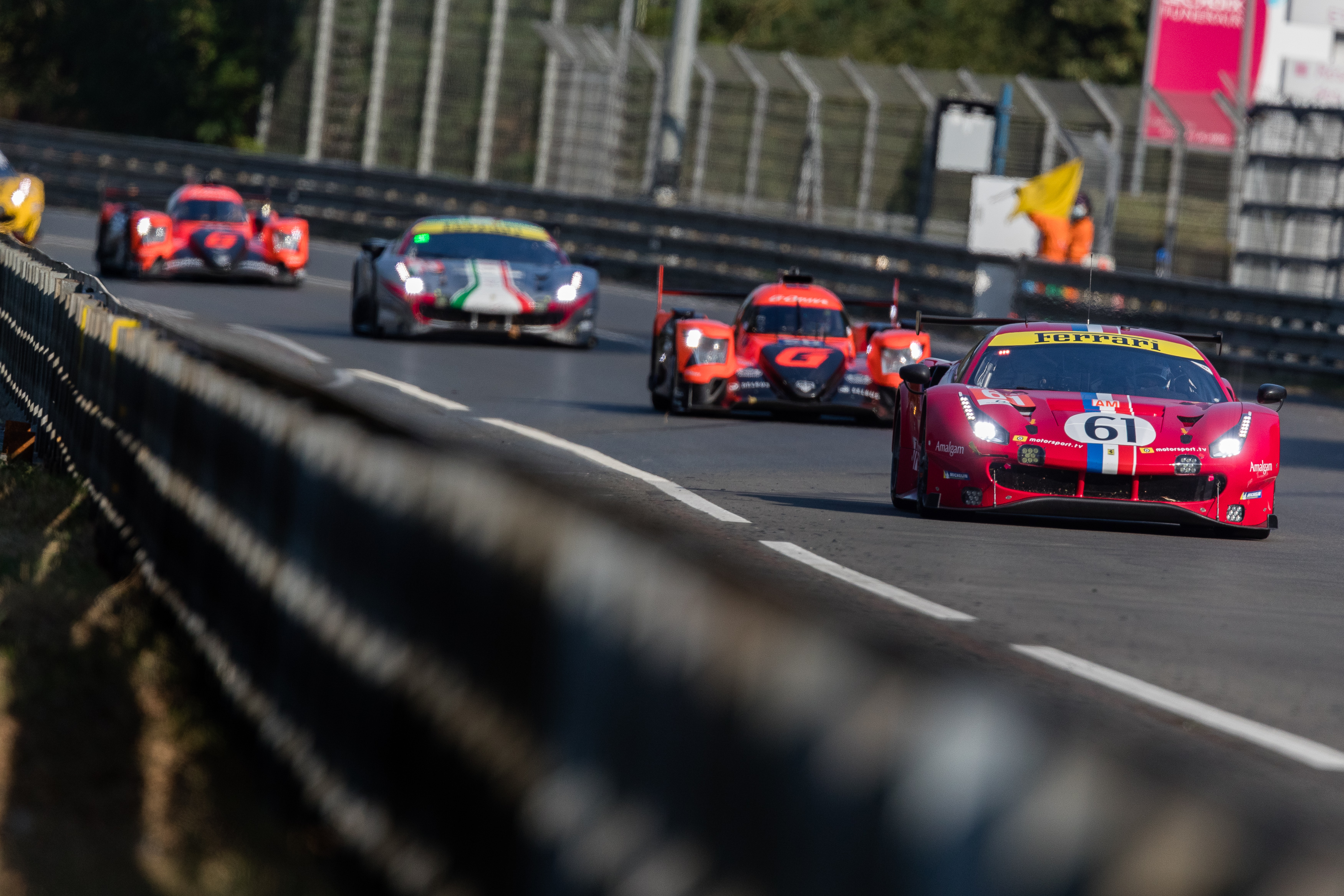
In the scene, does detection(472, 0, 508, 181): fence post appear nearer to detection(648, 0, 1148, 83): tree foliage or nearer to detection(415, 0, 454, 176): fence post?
detection(415, 0, 454, 176): fence post

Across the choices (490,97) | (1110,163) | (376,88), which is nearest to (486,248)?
(1110,163)

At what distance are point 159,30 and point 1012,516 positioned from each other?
151 feet

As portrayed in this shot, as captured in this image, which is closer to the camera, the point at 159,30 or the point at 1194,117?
the point at 1194,117

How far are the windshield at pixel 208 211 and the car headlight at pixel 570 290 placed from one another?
271 inches

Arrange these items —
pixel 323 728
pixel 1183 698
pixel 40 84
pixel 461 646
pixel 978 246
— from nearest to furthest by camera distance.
Result: pixel 461 646 < pixel 323 728 < pixel 1183 698 < pixel 978 246 < pixel 40 84

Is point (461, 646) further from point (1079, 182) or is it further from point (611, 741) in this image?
point (1079, 182)

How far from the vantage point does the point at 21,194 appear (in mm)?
27016

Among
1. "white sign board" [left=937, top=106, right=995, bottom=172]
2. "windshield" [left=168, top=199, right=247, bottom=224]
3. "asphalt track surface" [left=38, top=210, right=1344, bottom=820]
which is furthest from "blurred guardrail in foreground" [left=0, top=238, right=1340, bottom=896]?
"white sign board" [left=937, top=106, right=995, bottom=172]

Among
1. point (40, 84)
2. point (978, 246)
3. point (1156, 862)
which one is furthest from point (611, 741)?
point (40, 84)

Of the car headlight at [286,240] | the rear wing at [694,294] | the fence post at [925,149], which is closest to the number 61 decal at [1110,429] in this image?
the rear wing at [694,294]

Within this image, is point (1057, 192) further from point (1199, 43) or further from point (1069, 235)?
point (1199, 43)

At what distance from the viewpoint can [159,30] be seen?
177 ft

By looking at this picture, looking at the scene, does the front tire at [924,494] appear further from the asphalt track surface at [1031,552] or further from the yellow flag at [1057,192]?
the yellow flag at [1057,192]

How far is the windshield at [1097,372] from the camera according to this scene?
1143cm
